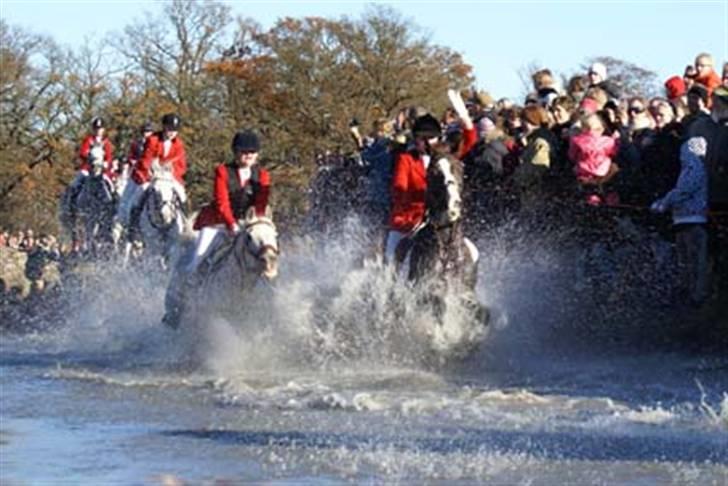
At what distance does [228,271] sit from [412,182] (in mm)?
1933

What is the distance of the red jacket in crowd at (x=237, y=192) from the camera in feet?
56.1

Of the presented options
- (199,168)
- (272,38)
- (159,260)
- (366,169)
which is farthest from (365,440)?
(272,38)

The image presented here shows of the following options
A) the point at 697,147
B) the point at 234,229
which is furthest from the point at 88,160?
the point at 697,147

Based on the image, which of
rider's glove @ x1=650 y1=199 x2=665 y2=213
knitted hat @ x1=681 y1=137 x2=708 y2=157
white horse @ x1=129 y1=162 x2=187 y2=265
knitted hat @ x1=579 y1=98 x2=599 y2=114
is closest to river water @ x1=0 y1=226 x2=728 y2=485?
rider's glove @ x1=650 y1=199 x2=665 y2=213

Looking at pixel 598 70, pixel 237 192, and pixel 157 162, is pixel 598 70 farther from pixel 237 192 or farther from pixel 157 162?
pixel 157 162

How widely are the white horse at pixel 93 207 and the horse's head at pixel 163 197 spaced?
3.79 meters

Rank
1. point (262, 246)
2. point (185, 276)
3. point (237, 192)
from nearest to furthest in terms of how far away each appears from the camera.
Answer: point (262, 246) → point (237, 192) → point (185, 276)

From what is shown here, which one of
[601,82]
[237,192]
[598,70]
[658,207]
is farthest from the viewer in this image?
[598,70]

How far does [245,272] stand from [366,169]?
212 inches

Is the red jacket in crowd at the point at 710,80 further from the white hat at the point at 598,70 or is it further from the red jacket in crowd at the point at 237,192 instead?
the red jacket in crowd at the point at 237,192

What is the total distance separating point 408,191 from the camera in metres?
16.8

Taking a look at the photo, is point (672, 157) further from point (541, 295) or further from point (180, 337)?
point (180, 337)

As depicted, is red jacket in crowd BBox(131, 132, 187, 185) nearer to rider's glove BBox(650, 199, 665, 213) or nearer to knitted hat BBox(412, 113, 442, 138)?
knitted hat BBox(412, 113, 442, 138)

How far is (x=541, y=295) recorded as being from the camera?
58.8 ft
